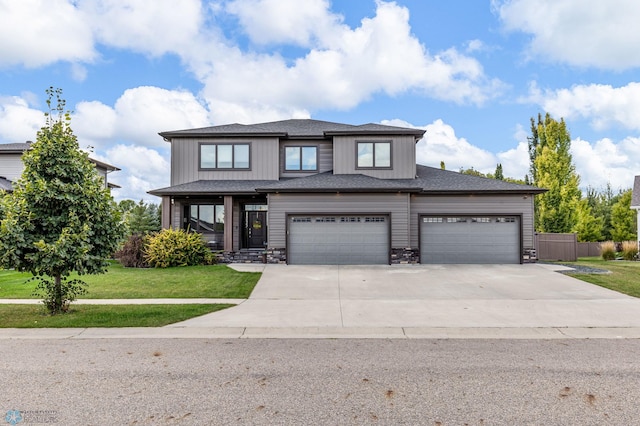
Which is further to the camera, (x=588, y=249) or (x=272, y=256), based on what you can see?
(x=588, y=249)

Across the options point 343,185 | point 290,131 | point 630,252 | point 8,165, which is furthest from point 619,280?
point 8,165

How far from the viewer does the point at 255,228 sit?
19062 millimetres

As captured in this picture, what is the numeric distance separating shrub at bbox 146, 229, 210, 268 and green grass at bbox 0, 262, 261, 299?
0.86 meters

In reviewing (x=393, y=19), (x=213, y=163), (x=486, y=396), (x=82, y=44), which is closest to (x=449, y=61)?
(x=393, y=19)

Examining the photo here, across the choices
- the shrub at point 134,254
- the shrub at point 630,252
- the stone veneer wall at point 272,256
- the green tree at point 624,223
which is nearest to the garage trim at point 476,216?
the stone veneer wall at point 272,256

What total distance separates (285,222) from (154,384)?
1219 cm

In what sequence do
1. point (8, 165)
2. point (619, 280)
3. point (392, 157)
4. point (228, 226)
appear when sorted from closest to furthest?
point (619, 280) < point (228, 226) < point (392, 157) < point (8, 165)

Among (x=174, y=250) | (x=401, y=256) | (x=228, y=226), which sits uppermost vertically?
(x=228, y=226)

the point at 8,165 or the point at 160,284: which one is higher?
the point at 8,165

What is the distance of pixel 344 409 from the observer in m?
3.58

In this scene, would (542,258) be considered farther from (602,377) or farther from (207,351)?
(207,351)

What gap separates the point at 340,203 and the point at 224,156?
7212 millimetres

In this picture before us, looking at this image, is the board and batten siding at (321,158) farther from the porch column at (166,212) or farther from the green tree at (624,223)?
the green tree at (624,223)

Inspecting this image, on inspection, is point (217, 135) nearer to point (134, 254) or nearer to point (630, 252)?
point (134, 254)
